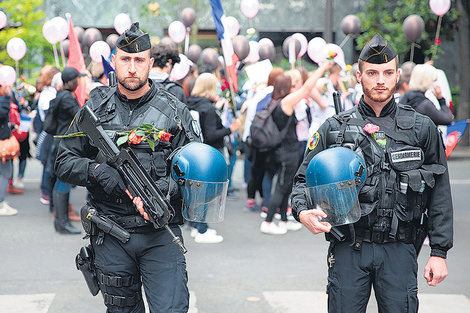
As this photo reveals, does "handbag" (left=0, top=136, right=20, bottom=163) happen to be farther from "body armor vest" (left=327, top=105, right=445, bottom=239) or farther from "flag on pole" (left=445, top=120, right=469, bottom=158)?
"body armor vest" (left=327, top=105, right=445, bottom=239)

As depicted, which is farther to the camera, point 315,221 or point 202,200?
point 202,200

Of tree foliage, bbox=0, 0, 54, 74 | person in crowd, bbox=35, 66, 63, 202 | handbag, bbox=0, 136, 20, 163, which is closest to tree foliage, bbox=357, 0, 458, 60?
tree foliage, bbox=0, 0, 54, 74

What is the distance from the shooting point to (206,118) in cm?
700

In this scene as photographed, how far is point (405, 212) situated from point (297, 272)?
9.19ft

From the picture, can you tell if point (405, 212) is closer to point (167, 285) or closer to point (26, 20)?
point (167, 285)

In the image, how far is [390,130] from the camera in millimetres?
3123

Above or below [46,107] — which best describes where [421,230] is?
above

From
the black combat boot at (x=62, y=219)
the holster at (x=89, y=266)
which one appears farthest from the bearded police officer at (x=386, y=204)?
the black combat boot at (x=62, y=219)

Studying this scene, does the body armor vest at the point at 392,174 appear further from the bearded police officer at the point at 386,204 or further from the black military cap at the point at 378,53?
the black military cap at the point at 378,53

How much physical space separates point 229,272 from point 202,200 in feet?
8.93

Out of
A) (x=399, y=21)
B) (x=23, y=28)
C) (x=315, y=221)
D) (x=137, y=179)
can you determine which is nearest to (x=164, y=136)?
(x=137, y=179)

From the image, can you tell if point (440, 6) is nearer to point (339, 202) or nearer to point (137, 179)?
point (339, 202)

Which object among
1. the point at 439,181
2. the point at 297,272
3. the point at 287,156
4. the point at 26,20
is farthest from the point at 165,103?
the point at 26,20

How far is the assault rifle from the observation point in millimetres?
3078
